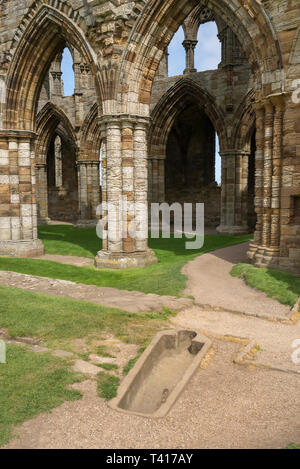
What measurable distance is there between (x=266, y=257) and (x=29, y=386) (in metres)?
5.53

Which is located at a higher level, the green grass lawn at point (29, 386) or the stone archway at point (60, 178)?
the stone archway at point (60, 178)

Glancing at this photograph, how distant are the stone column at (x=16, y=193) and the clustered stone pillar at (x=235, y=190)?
8073 millimetres

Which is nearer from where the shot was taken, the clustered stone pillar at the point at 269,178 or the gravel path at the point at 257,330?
the gravel path at the point at 257,330

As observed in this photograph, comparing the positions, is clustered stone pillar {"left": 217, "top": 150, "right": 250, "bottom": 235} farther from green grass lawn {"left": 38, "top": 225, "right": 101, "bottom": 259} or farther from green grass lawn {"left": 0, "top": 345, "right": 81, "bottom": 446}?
green grass lawn {"left": 0, "top": 345, "right": 81, "bottom": 446}

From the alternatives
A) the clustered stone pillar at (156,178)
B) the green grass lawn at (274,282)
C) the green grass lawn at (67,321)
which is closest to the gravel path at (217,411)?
the green grass lawn at (67,321)

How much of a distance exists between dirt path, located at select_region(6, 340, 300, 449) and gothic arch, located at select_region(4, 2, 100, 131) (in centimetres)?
941

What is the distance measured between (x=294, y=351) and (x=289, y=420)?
1515 millimetres

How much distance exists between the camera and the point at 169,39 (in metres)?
9.10

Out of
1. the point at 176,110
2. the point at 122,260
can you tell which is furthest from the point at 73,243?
the point at 176,110

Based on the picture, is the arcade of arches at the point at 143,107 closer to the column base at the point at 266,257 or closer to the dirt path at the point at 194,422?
the column base at the point at 266,257

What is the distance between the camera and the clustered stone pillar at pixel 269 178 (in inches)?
288

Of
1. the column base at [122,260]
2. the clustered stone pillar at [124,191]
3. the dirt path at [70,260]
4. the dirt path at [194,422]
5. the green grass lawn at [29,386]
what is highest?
the clustered stone pillar at [124,191]

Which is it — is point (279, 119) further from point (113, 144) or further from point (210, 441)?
point (210, 441)
